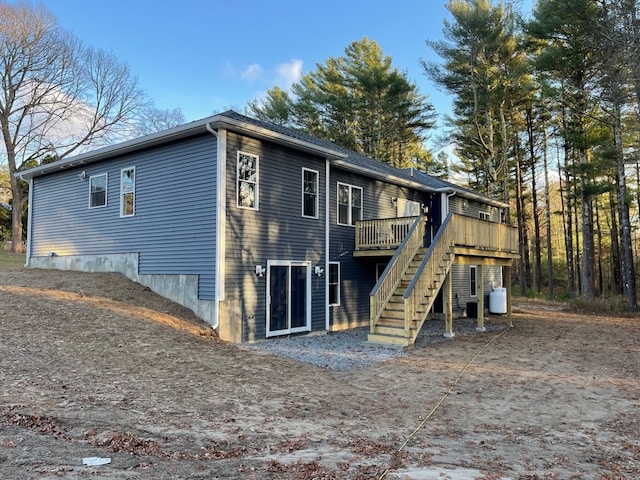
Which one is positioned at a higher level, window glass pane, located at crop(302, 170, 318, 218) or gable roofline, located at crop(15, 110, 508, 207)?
gable roofline, located at crop(15, 110, 508, 207)

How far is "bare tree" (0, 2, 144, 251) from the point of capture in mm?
24516

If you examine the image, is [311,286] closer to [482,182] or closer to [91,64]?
[91,64]

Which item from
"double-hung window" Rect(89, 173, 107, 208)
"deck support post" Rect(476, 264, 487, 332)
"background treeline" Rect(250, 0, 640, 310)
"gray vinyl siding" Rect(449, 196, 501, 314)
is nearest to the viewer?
"double-hung window" Rect(89, 173, 107, 208)

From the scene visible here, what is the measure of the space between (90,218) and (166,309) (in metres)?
5.15

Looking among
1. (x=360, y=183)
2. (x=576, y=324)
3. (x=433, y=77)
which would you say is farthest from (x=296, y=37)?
(x=576, y=324)

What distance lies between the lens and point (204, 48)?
1045 inches

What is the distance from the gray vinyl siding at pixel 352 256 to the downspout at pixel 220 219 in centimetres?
424

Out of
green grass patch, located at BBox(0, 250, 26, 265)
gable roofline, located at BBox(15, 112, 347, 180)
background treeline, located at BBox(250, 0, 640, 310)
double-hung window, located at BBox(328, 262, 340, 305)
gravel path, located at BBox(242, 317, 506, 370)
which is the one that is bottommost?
gravel path, located at BBox(242, 317, 506, 370)

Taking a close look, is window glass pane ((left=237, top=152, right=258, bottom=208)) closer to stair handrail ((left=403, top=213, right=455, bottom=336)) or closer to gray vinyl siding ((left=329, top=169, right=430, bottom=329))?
gray vinyl siding ((left=329, top=169, right=430, bottom=329))

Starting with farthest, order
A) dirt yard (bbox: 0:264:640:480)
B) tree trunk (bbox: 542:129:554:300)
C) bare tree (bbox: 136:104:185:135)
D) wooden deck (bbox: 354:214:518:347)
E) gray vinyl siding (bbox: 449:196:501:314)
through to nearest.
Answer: bare tree (bbox: 136:104:185:135) → tree trunk (bbox: 542:129:554:300) → gray vinyl siding (bbox: 449:196:501:314) → wooden deck (bbox: 354:214:518:347) → dirt yard (bbox: 0:264:640:480)

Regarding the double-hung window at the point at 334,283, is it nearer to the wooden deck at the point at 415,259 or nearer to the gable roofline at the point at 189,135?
the wooden deck at the point at 415,259

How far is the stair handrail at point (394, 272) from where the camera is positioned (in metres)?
11.4

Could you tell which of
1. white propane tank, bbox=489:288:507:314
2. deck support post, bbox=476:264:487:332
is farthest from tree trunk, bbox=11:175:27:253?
white propane tank, bbox=489:288:507:314

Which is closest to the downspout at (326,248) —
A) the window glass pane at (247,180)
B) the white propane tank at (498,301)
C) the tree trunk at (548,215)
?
the window glass pane at (247,180)
